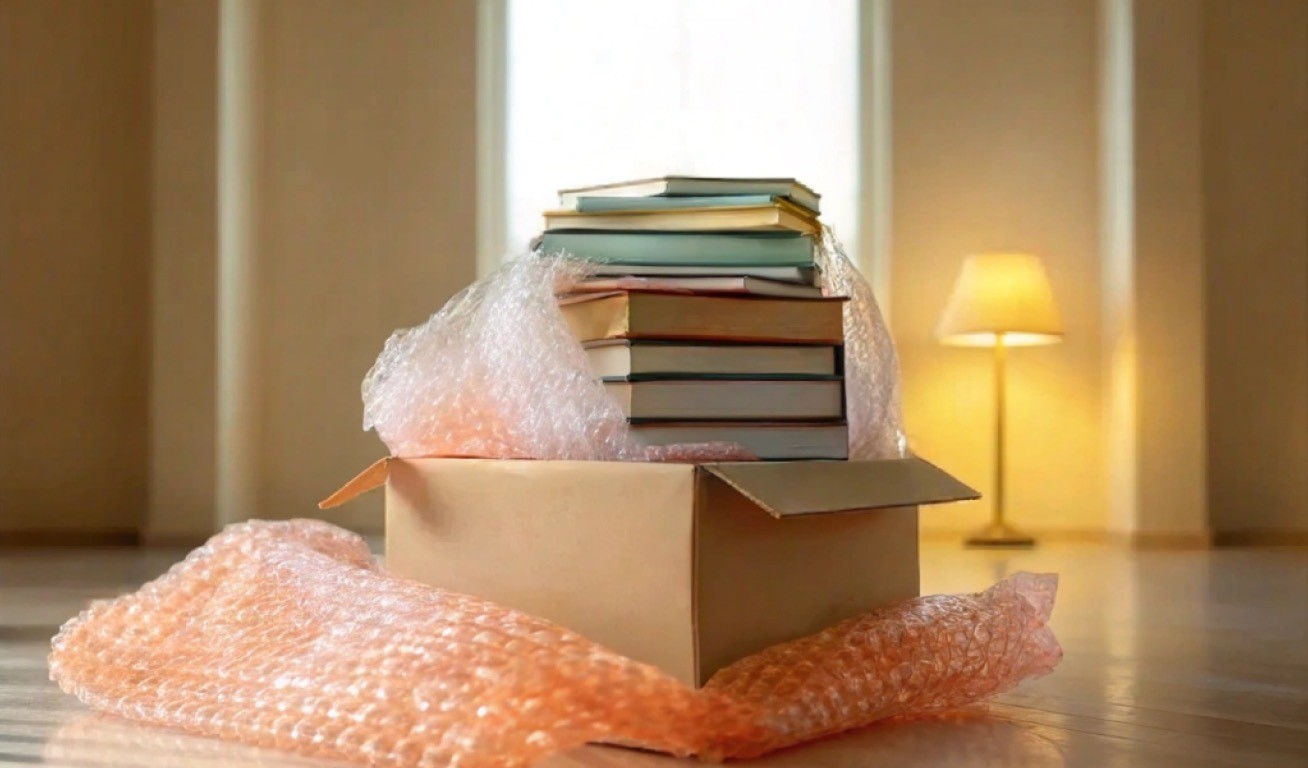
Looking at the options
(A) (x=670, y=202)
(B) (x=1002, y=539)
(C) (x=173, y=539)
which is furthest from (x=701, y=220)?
(C) (x=173, y=539)

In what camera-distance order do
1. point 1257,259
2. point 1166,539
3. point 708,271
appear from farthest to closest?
point 1257,259, point 1166,539, point 708,271

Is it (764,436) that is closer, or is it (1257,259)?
(764,436)

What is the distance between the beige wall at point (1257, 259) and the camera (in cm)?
403

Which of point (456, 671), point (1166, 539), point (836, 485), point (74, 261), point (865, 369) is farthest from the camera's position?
point (74, 261)

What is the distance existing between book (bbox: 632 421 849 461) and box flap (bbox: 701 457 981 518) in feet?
0.14

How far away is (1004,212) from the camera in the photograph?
408 cm

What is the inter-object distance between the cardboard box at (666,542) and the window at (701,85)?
3084mm

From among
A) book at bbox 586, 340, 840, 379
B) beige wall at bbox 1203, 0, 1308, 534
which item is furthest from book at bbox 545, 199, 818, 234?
beige wall at bbox 1203, 0, 1308, 534

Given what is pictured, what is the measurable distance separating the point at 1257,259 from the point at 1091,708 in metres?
3.34

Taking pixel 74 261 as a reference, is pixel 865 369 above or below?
below

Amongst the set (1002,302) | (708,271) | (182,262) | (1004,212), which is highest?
(1004,212)

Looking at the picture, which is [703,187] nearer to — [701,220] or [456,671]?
[701,220]

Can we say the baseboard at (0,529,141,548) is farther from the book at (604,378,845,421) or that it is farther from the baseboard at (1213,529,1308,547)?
the baseboard at (1213,529,1308,547)

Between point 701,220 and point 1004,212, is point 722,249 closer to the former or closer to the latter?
point 701,220
